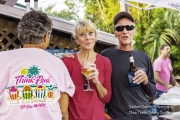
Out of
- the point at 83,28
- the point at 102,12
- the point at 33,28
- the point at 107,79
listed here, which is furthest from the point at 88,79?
the point at 102,12

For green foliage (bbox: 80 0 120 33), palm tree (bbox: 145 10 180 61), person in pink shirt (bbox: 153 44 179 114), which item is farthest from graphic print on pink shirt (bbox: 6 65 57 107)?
green foliage (bbox: 80 0 120 33)

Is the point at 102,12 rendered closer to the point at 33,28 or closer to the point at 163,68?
the point at 163,68

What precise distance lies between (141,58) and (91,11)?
2624 centimetres

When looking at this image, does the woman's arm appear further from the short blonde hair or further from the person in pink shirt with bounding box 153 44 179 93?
→ the person in pink shirt with bounding box 153 44 179 93

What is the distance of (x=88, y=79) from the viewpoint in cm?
257

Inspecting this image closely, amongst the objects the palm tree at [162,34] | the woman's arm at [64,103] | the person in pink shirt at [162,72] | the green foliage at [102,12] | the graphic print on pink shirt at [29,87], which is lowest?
the woman's arm at [64,103]

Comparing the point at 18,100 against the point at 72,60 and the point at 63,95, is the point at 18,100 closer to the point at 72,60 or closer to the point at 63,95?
the point at 63,95

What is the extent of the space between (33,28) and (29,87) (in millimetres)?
444

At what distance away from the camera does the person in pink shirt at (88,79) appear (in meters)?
2.62

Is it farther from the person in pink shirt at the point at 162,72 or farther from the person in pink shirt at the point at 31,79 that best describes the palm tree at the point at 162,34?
the person in pink shirt at the point at 31,79

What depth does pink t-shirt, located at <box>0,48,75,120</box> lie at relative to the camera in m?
2.17

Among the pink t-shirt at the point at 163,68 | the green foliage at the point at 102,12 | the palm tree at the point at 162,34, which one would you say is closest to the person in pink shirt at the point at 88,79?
the pink t-shirt at the point at 163,68

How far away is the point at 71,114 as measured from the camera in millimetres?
2635

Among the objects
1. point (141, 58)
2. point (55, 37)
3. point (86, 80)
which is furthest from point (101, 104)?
point (55, 37)
